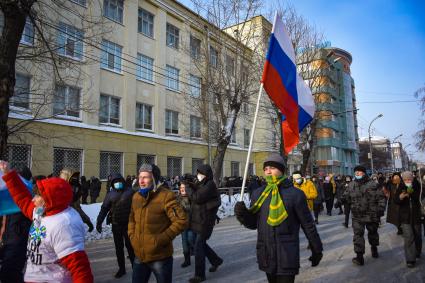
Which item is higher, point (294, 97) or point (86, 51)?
point (86, 51)

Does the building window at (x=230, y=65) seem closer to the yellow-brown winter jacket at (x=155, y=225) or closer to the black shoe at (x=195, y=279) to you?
the black shoe at (x=195, y=279)

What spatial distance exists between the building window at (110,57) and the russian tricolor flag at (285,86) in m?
17.8

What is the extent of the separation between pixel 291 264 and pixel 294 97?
2.82 metres

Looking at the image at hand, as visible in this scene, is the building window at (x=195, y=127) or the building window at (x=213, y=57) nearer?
the building window at (x=213, y=57)

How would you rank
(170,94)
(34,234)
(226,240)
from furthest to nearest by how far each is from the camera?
(170,94) → (226,240) → (34,234)

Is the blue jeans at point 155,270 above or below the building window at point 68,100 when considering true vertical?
below

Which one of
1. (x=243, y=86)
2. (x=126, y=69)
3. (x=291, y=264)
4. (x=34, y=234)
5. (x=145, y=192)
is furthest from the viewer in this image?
(x=126, y=69)

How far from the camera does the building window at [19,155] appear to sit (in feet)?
53.3

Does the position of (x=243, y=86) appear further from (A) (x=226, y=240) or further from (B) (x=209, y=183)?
(B) (x=209, y=183)

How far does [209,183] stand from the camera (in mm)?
6375

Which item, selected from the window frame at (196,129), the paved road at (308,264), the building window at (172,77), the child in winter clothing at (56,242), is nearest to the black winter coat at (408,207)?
the paved road at (308,264)

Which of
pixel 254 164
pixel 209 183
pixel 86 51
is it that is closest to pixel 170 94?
pixel 86 51

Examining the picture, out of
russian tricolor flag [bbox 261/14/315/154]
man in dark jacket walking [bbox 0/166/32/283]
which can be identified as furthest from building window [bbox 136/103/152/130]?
man in dark jacket walking [bbox 0/166/32/283]

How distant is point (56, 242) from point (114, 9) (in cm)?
2234
